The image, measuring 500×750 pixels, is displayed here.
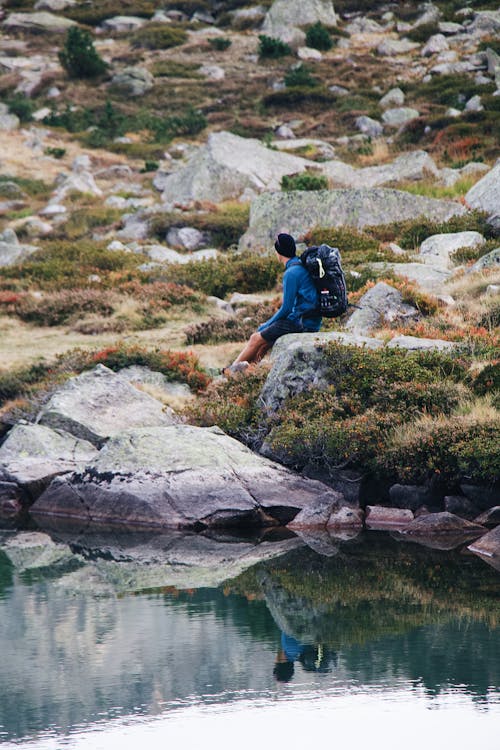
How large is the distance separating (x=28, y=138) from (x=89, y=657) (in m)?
44.9

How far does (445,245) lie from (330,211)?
458 centimetres

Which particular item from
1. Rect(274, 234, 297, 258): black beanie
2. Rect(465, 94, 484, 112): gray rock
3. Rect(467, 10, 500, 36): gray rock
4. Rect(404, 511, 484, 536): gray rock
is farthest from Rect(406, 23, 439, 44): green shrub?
Rect(404, 511, 484, 536): gray rock

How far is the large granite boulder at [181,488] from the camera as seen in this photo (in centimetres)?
1310

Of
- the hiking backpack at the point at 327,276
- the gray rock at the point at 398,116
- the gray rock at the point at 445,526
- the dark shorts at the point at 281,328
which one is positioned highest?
the hiking backpack at the point at 327,276

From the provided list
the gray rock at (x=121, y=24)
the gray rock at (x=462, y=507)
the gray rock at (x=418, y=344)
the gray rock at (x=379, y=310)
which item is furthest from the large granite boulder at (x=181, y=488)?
the gray rock at (x=121, y=24)

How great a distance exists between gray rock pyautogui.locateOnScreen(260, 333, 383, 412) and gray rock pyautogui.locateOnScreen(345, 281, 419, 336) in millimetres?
3156

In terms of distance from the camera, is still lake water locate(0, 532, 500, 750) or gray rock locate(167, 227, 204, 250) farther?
gray rock locate(167, 227, 204, 250)

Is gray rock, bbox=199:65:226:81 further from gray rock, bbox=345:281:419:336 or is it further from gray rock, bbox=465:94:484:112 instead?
gray rock, bbox=345:281:419:336

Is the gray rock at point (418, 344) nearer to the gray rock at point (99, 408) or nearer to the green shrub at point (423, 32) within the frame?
the gray rock at point (99, 408)

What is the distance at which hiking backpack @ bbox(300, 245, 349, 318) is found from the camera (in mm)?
14531

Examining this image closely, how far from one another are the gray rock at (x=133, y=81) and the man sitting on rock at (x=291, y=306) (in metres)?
43.5

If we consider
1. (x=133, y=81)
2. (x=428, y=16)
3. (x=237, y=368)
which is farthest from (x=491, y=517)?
(x=428, y=16)

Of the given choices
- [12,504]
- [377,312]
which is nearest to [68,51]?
[377,312]

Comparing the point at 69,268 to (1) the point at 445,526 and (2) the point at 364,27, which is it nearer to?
(1) the point at 445,526
